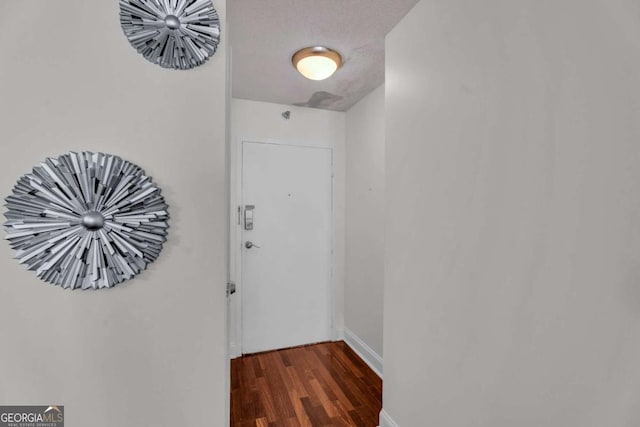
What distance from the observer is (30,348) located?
863 mm

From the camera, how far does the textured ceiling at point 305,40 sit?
1472 millimetres

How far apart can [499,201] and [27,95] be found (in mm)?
1625

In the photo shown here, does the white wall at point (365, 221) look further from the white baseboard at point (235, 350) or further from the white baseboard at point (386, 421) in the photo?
the white baseboard at point (235, 350)

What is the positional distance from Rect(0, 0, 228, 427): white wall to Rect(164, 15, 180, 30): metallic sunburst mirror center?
141 millimetres

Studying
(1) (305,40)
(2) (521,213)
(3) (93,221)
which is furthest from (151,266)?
(1) (305,40)

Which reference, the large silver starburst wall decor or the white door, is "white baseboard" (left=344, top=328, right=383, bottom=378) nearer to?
the white door

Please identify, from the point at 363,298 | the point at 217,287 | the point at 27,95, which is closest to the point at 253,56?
A: the point at 27,95

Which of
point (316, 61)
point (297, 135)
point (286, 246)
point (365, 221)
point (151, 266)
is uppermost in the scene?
point (316, 61)

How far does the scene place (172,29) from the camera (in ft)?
3.02

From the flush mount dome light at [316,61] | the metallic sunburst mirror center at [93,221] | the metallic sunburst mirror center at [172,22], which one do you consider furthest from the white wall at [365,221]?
the metallic sunburst mirror center at [93,221]

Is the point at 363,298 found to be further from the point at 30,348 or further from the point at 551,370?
the point at 30,348

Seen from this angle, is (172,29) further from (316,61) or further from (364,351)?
(364,351)

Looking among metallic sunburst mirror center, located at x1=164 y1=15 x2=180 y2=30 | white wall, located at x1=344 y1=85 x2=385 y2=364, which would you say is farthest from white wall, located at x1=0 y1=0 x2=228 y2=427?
white wall, located at x1=344 y1=85 x2=385 y2=364

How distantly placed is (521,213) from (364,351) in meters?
2.12
